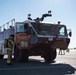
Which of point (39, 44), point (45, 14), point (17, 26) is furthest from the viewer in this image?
point (45, 14)

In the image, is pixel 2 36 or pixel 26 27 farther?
pixel 2 36

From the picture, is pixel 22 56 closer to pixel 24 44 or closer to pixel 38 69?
pixel 24 44

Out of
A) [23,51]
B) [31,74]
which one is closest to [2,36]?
[23,51]

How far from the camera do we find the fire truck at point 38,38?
1666cm

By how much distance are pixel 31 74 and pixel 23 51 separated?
233 inches

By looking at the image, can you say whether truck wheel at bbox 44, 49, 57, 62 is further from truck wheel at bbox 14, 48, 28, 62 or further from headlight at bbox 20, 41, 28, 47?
headlight at bbox 20, 41, 28, 47

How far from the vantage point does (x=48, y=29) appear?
1738 cm

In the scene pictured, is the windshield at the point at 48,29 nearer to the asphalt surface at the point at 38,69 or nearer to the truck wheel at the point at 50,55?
the truck wheel at the point at 50,55

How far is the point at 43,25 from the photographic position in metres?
17.4

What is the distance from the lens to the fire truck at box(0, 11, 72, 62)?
1666cm

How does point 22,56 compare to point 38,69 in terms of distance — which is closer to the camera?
point 38,69

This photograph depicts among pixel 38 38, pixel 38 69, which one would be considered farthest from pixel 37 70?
pixel 38 38

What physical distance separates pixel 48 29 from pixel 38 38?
1.31 meters

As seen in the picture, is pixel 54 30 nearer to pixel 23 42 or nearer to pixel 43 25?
pixel 43 25
